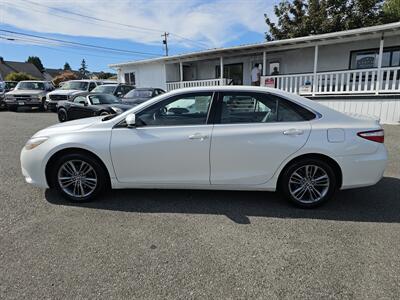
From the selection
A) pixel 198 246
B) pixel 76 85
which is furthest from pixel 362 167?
pixel 76 85

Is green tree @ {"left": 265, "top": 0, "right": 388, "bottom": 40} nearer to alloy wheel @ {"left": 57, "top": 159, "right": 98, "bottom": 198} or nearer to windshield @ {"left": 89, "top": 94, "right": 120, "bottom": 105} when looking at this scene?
windshield @ {"left": 89, "top": 94, "right": 120, "bottom": 105}

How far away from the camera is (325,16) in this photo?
740 inches

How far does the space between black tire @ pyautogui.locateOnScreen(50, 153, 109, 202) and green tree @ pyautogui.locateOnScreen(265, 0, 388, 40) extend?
19845mm

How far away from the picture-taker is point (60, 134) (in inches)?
142

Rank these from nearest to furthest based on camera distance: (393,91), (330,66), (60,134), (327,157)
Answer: (327,157), (60,134), (393,91), (330,66)

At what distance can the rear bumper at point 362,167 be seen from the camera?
3340mm

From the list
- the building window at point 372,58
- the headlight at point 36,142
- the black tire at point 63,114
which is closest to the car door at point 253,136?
the headlight at point 36,142

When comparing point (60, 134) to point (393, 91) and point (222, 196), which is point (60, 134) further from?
point (393, 91)

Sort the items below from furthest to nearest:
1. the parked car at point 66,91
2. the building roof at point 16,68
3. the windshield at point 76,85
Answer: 1. the building roof at point 16,68
2. the windshield at point 76,85
3. the parked car at point 66,91

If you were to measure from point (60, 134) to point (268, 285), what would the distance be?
3.08 m

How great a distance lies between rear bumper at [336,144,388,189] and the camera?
3340 mm

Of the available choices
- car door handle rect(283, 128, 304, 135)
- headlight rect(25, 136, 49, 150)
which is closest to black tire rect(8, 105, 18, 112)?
headlight rect(25, 136, 49, 150)

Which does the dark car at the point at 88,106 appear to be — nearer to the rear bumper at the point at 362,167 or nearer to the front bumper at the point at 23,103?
the front bumper at the point at 23,103

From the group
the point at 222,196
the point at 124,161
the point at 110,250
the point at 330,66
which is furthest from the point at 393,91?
the point at 110,250
